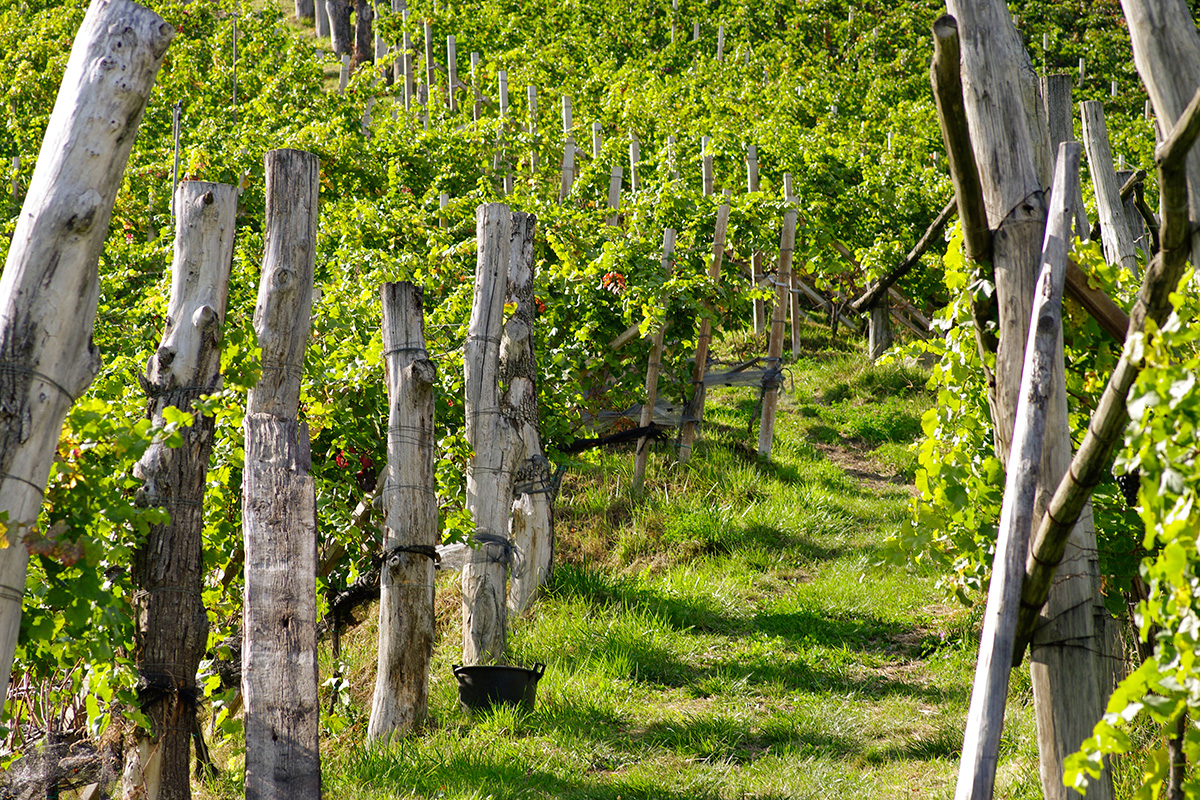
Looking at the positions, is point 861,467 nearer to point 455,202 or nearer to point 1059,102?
point 455,202

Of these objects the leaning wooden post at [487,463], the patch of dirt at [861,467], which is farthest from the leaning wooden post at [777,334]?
the leaning wooden post at [487,463]

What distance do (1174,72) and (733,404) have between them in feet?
30.6

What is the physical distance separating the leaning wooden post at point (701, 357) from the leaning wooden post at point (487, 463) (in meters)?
3.07

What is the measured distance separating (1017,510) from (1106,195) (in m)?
2.67

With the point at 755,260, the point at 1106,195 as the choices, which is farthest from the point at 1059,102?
the point at 755,260

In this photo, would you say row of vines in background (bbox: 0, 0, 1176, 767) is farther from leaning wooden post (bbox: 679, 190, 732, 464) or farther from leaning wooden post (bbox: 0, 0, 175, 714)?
leaning wooden post (bbox: 0, 0, 175, 714)

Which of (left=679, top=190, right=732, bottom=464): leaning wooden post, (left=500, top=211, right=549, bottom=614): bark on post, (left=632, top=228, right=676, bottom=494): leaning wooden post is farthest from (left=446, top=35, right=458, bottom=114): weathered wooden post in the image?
(left=500, top=211, right=549, bottom=614): bark on post

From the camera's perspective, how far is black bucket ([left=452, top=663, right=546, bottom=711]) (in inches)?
194

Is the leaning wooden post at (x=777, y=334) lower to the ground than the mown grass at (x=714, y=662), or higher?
higher

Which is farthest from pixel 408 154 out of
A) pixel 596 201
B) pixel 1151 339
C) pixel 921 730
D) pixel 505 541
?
pixel 1151 339

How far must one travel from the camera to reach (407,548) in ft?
15.9

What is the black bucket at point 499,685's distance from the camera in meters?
4.94

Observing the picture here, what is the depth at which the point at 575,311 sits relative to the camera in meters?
8.06

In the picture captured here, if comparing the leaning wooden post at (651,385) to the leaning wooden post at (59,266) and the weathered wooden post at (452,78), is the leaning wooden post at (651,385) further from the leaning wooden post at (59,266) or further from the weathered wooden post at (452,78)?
the weathered wooden post at (452,78)
